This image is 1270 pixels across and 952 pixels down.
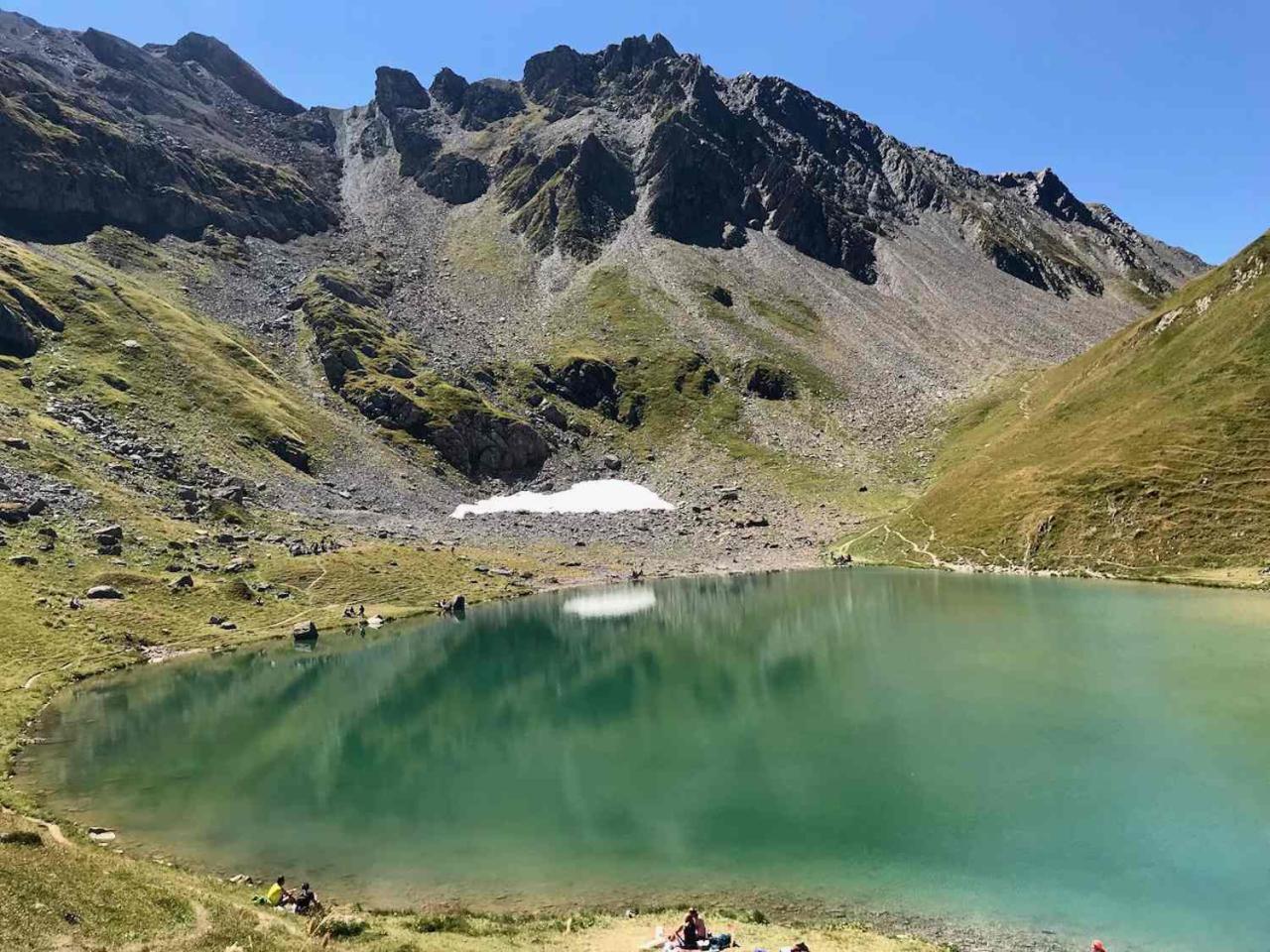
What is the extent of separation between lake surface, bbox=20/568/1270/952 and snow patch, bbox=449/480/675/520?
250 ft

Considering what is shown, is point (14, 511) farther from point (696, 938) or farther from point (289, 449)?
point (696, 938)

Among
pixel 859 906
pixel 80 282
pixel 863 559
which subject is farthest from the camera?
pixel 80 282

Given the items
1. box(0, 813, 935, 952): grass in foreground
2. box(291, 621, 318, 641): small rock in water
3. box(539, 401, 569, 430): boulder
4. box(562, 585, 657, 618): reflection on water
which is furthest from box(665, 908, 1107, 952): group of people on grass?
box(539, 401, 569, 430): boulder

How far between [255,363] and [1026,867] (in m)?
173

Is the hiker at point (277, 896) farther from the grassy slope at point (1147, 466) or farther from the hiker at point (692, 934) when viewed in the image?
the grassy slope at point (1147, 466)

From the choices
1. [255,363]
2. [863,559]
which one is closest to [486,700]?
[863,559]

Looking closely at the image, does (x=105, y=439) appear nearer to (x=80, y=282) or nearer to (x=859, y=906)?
(x=80, y=282)

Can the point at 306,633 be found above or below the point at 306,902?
above

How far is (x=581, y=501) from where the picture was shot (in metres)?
163

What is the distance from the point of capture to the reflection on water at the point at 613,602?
9894cm

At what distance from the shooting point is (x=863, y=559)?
124 m

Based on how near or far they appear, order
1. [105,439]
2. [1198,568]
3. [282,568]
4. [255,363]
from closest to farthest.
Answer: [1198,568] < [282,568] < [105,439] < [255,363]

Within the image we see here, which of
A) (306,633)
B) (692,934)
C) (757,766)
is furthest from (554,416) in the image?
(692,934)

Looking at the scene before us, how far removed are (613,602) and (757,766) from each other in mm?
63422
